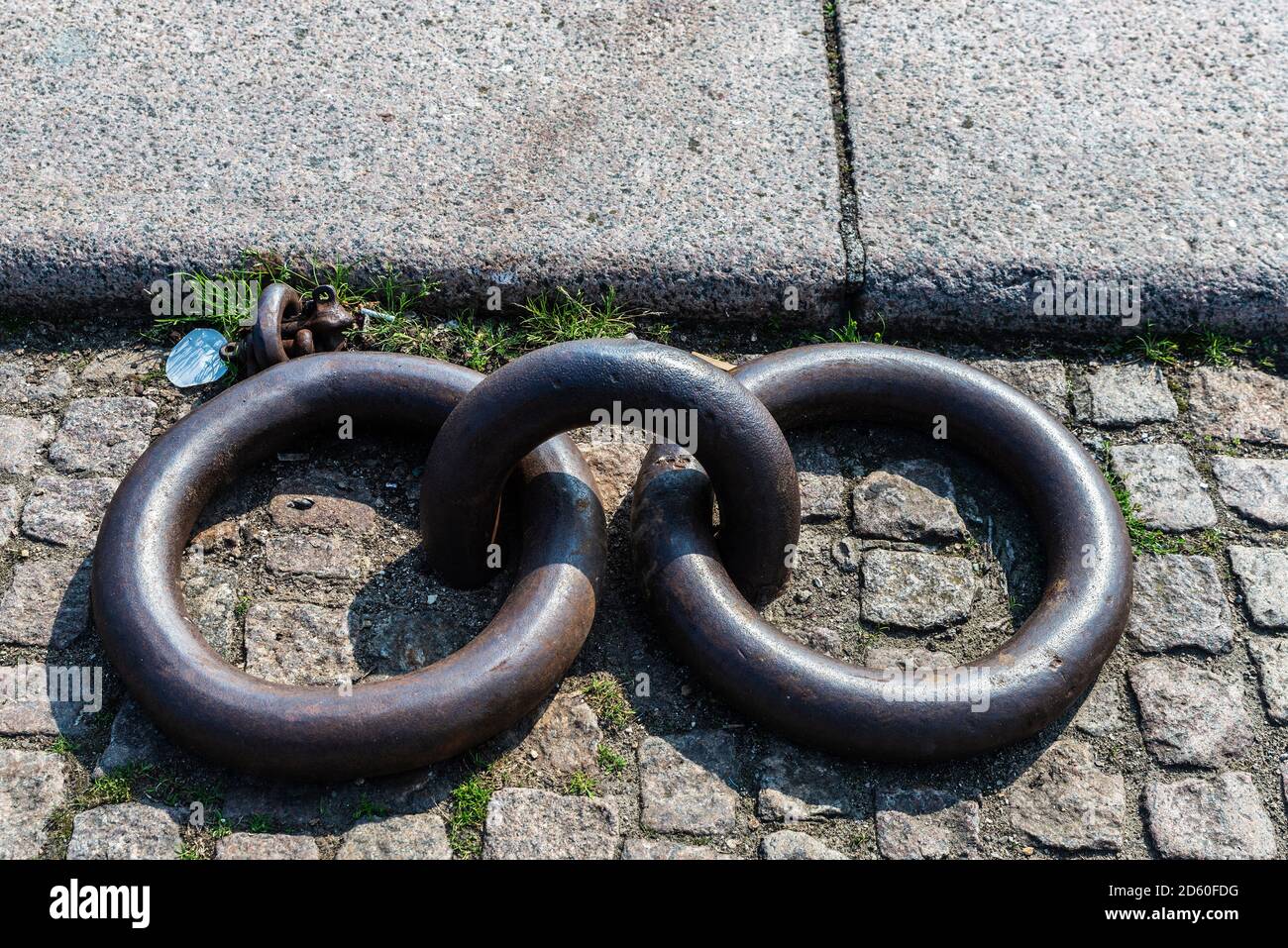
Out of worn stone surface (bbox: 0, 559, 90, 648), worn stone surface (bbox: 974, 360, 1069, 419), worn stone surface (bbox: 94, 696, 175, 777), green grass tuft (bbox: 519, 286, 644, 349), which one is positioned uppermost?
green grass tuft (bbox: 519, 286, 644, 349)

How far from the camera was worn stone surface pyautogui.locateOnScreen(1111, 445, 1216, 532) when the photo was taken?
11.3ft

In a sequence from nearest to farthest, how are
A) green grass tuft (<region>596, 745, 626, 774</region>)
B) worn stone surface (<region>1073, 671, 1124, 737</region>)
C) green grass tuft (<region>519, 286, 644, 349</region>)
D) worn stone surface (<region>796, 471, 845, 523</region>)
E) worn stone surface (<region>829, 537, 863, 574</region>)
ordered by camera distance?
1. green grass tuft (<region>596, 745, 626, 774</region>)
2. worn stone surface (<region>1073, 671, 1124, 737</region>)
3. worn stone surface (<region>829, 537, 863, 574</region>)
4. worn stone surface (<region>796, 471, 845, 523</region>)
5. green grass tuft (<region>519, 286, 644, 349</region>)

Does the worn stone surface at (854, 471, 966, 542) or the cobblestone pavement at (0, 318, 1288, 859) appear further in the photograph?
the worn stone surface at (854, 471, 966, 542)

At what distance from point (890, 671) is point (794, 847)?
0.48 metres

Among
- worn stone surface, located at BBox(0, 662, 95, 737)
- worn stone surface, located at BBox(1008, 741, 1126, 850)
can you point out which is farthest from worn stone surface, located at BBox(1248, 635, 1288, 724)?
worn stone surface, located at BBox(0, 662, 95, 737)

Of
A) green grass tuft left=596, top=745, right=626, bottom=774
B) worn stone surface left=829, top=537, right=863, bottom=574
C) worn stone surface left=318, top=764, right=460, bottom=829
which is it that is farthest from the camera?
worn stone surface left=829, top=537, right=863, bottom=574

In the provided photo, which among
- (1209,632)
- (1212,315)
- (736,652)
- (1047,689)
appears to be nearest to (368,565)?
(736,652)

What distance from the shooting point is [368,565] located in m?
3.26

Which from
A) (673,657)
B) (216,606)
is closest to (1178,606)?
(673,657)

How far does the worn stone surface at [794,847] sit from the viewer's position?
2.76 meters

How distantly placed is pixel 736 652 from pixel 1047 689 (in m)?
0.76

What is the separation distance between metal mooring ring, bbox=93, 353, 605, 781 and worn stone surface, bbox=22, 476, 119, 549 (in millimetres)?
335

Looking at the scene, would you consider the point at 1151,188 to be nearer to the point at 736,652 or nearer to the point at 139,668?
the point at 736,652

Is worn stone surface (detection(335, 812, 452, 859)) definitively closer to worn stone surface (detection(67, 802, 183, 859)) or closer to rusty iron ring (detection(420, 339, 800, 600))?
worn stone surface (detection(67, 802, 183, 859))
